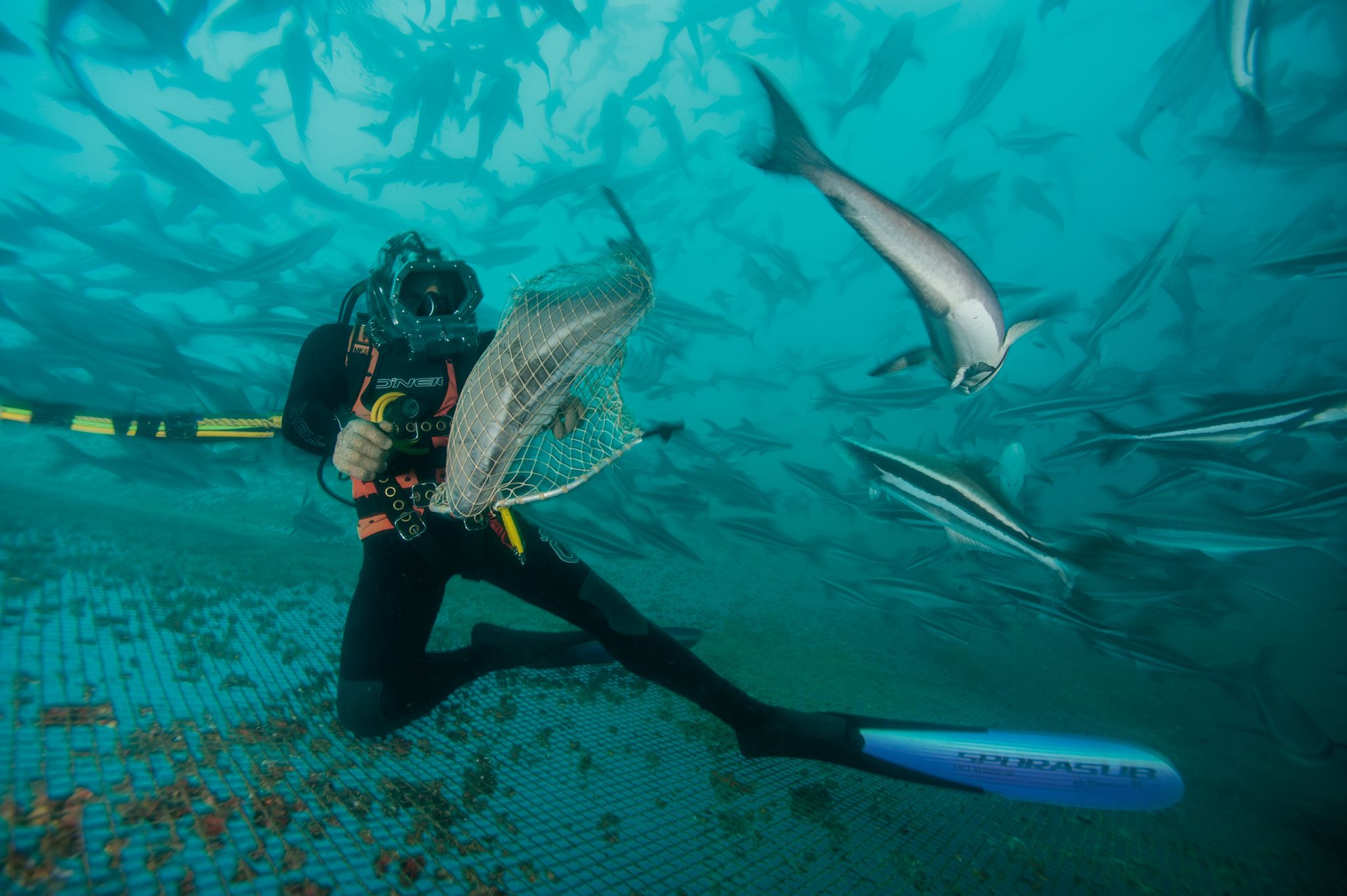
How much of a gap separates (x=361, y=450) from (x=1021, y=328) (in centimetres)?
285

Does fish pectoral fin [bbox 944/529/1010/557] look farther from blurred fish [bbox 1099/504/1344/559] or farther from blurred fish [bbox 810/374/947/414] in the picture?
blurred fish [bbox 810/374/947/414]

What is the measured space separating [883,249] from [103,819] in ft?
10.4

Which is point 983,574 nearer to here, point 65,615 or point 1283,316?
point 65,615

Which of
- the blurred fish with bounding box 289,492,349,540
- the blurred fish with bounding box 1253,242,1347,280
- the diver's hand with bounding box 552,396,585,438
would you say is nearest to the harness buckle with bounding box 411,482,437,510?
the diver's hand with bounding box 552,396,585,438

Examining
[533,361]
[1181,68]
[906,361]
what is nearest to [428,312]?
[533,361]

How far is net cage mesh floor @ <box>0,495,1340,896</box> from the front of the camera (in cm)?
154

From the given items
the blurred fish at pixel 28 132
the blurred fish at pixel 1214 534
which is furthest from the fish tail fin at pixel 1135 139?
the blurred fish at pixel 28 132

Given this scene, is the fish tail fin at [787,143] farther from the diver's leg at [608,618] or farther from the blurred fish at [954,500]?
the diver's leg at [608,618]

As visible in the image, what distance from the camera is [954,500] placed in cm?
301

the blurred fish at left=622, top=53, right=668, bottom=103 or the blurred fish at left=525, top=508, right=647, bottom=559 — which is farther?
the blurred fish at left=622, top=53, right=668, bottom=103

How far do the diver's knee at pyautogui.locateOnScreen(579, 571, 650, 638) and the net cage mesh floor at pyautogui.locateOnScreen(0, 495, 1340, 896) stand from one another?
0.67 meters

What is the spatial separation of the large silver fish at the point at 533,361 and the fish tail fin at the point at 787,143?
684 millimetres


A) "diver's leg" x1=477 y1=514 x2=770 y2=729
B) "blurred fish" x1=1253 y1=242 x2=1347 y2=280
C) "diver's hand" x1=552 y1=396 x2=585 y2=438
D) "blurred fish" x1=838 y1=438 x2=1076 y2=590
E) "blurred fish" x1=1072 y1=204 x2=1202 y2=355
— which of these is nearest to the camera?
"diver's hand" x1=552 y1=396 x2=585 y2=438

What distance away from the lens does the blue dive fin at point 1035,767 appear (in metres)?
2.86
